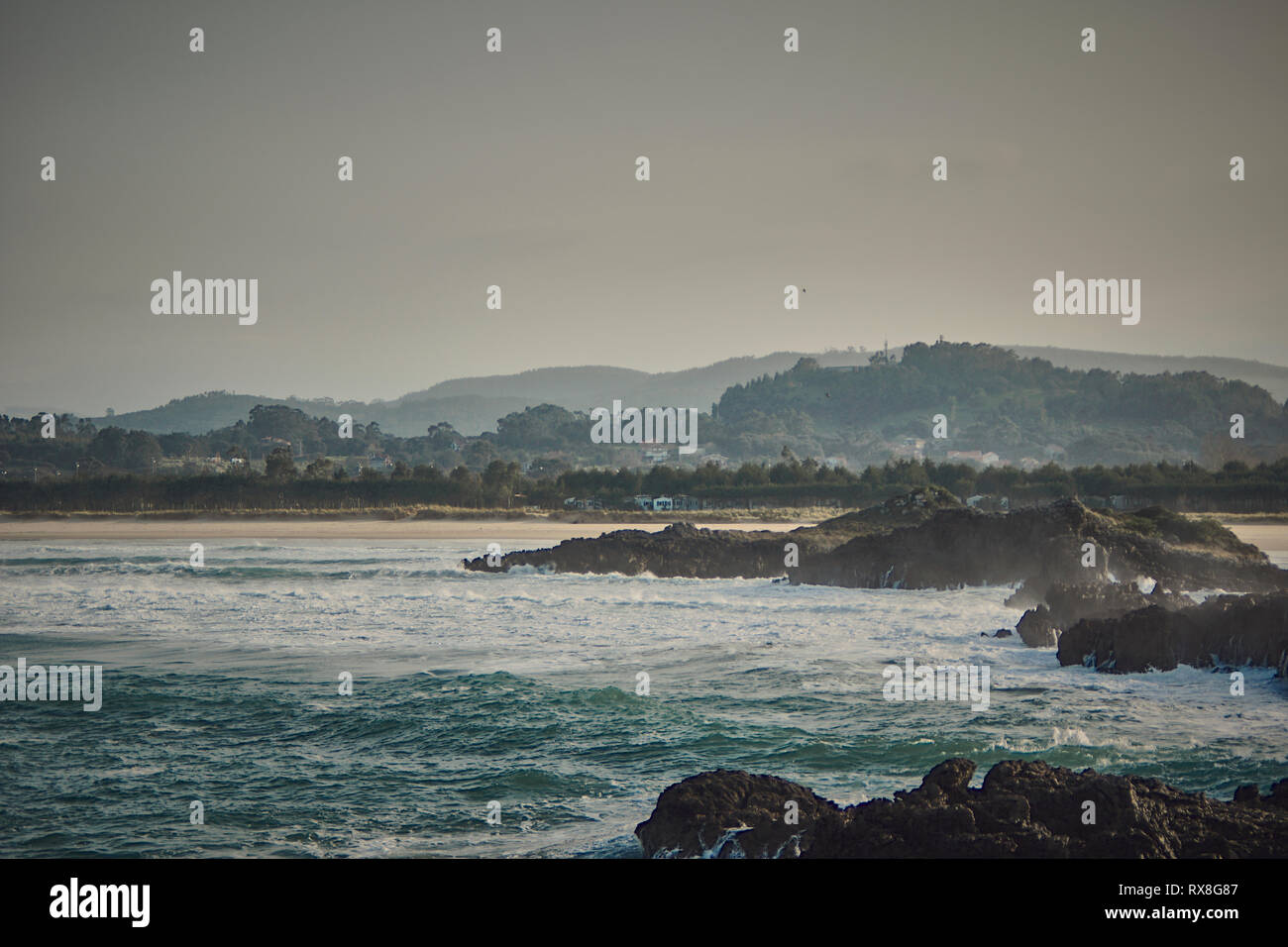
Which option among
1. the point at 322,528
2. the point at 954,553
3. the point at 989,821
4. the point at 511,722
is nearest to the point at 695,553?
the point at 954,553

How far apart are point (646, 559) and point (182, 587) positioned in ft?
48.3

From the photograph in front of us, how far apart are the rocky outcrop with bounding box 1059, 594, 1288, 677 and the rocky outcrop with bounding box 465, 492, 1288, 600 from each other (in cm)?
706

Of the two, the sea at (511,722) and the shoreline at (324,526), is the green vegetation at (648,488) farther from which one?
the sea at (511,722)

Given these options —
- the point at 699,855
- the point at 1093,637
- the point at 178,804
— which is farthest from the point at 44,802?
the point at 1093,637

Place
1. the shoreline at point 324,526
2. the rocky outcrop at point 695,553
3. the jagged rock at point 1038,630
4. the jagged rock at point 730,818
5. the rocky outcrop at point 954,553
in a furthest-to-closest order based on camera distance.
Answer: the shoreline at point 324,526 → the rocky outcrop at point 695,553 → the rocky outcrop at point 954,553 → the jagged rock at point 1038,630 → the jagged rock at point 730,818

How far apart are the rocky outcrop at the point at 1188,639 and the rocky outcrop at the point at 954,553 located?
7.06 meters

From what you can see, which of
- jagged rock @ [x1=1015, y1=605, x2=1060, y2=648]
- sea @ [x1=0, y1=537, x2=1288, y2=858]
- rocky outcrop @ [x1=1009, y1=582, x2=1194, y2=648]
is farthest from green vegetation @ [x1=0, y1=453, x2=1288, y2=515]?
jagged rock @ [x1=1015, y1=605, x2=1060, y2=648]

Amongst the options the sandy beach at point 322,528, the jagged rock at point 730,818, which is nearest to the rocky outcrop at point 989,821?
the jagged rock at point 730,818

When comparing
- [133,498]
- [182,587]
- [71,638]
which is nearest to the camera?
[71,638]

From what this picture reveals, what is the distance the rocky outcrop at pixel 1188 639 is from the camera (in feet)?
50.8

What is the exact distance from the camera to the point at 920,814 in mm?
7234

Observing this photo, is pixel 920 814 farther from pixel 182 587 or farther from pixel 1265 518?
pixel 1265 518

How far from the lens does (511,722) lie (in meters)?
13.4

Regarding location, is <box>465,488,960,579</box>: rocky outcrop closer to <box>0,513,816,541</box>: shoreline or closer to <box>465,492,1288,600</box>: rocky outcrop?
<box>465,492,1288,600</box>: rocky outcrop
